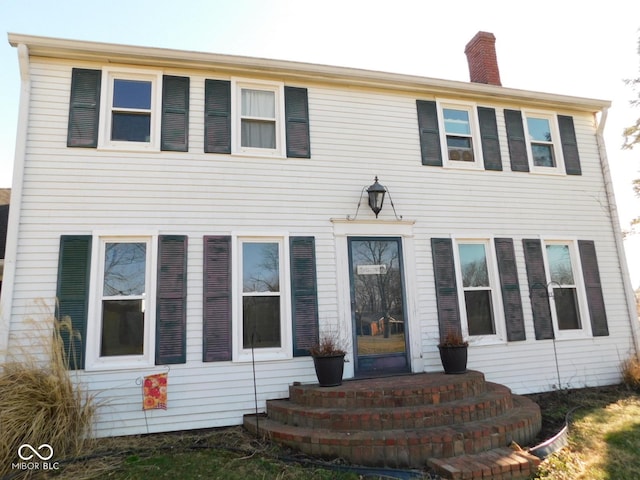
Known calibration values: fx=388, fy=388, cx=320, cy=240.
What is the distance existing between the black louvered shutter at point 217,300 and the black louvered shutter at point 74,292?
4.95ft

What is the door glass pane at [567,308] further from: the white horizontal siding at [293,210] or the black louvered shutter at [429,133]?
the black louvered shutter at [429,133]

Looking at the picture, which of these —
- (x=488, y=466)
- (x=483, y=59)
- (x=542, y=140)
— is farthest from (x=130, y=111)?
(x=542, y=140)

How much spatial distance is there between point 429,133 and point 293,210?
2959 mm

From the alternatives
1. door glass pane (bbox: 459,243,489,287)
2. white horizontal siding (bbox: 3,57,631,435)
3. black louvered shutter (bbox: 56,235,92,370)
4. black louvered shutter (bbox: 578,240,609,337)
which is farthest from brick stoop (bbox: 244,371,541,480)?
black louvered shutter (bbox: 578,240,609,337)

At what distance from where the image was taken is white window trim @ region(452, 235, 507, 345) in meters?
6.45

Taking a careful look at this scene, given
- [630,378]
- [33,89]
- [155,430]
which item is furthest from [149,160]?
[630,378]

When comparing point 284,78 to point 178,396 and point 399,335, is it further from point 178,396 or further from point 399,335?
point 178,396

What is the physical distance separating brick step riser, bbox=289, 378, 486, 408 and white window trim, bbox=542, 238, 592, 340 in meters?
3.02

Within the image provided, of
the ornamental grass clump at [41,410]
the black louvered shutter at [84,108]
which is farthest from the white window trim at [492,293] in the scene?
the black louvered shutter at [84,108]

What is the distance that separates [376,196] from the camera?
20.3 feet

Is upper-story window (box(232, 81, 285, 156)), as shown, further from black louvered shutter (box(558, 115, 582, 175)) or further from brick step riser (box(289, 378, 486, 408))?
black louvered shutter (box(558, 115, 582, 175))

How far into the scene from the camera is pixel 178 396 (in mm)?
5141

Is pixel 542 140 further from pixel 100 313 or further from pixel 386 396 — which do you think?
pixel 100 313

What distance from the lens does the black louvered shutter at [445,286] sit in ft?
20.7
